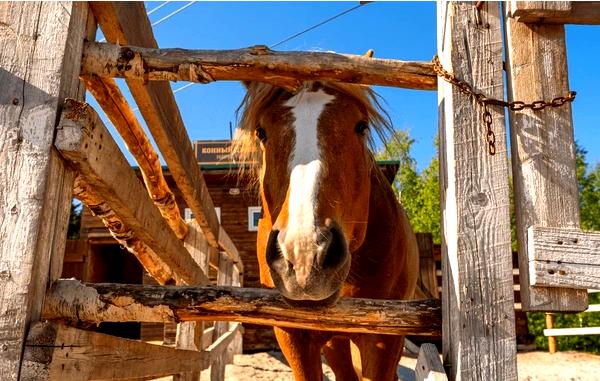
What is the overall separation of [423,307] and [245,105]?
149 centimetres

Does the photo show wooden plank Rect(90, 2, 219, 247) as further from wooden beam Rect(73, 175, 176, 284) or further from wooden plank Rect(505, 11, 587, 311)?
wooden plank Rect(505, 11, 587, 311)

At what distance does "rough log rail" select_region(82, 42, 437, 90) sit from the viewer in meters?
1.64

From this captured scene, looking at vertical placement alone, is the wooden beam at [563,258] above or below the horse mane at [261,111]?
below

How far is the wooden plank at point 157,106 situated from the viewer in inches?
70.3

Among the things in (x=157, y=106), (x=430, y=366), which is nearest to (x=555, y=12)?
(x=430, y=366)

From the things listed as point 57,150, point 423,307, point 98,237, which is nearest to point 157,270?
point 57,150

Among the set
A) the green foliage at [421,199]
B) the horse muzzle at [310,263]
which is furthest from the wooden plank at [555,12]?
the green foliage at [421,199]

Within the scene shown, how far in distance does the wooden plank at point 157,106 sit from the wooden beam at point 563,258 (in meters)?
1.42

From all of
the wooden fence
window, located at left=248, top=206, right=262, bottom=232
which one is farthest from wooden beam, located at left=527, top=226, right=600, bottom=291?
window, located at left=248, top=206, right=262, bottom=232

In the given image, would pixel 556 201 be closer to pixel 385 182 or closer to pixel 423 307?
pixel 423 307

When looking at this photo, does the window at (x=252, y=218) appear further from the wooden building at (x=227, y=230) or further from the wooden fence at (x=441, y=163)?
the wooden fence at (x=441, y=163)

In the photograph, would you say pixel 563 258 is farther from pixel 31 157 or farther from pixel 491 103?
pixel 31 157

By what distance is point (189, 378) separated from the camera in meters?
3.73

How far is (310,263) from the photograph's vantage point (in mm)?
1463
